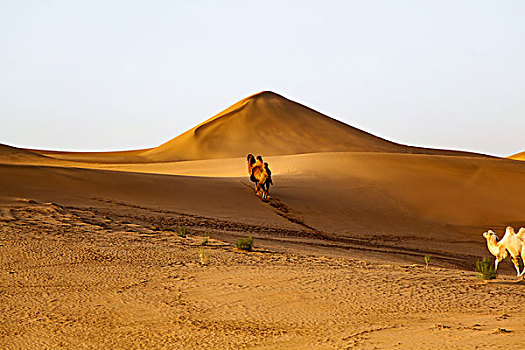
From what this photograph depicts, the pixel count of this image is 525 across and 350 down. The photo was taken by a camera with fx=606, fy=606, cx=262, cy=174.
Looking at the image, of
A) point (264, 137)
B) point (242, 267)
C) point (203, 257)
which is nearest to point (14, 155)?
point (264, 137)

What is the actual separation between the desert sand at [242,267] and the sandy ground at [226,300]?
27 mm

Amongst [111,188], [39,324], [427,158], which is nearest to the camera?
[39,324]

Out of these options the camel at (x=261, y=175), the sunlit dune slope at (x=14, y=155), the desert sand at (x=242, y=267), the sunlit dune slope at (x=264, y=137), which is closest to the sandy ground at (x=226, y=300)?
the desert sand at (x=242, y=267)

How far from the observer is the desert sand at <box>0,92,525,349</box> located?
557cm

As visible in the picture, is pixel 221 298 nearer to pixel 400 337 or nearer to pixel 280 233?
pixel 400 337

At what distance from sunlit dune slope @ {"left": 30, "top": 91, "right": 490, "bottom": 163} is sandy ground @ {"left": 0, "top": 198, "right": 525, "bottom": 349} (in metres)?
68.9

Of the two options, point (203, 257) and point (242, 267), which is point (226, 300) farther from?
point (203, 257)

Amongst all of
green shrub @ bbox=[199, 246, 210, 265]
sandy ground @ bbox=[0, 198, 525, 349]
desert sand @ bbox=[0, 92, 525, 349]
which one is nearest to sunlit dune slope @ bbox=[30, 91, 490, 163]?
desert sand @ bbox=[0, 92, 525, 349]

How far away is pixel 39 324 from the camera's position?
5738mm

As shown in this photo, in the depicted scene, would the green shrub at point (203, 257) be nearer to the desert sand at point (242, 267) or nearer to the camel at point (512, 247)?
the desert sand at point (242, 267)

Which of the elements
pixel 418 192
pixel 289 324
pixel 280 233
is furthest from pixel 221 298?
pixel 418 192

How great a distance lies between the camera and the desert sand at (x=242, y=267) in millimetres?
5570

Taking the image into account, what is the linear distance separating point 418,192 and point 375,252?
13.9 meters

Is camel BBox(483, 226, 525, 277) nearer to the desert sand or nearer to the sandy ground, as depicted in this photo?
the sandy ground
